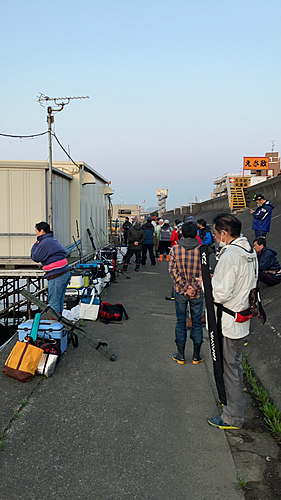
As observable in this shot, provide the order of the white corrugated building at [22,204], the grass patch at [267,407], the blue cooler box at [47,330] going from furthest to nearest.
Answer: the white corrugated building at [22,204] → the blue cooler box at [47,330] → the grass patch at [267,407]

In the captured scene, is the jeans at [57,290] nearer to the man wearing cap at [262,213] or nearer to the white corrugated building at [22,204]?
the white corrugated building at [22,204]

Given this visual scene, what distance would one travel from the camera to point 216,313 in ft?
11.8

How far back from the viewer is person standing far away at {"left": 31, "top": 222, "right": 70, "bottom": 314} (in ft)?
19.2

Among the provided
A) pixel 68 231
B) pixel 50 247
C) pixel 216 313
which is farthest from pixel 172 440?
pixel 68 231

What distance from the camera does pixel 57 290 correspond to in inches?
234

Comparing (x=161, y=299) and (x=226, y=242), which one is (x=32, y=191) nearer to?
(x=161, y=299)

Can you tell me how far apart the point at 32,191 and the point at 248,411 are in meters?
7.86

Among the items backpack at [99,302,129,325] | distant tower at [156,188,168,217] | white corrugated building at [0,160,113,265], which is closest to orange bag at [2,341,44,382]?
backpack at [99,302,129,325]

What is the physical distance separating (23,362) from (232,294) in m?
2.79

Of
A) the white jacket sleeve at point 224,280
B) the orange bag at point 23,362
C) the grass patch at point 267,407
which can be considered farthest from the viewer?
the orange bag at point 23,362

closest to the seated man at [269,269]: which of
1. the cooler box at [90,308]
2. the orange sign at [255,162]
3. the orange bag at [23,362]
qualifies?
the cooler box at [90,308]

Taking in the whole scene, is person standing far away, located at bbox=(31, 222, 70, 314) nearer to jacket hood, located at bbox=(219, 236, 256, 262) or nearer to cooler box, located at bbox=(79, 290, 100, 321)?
cooler box, located at bbox=(79, 290, 100, 321)

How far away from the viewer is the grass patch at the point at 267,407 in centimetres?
354

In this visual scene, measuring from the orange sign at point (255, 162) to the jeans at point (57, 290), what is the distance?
50210 millimetres
